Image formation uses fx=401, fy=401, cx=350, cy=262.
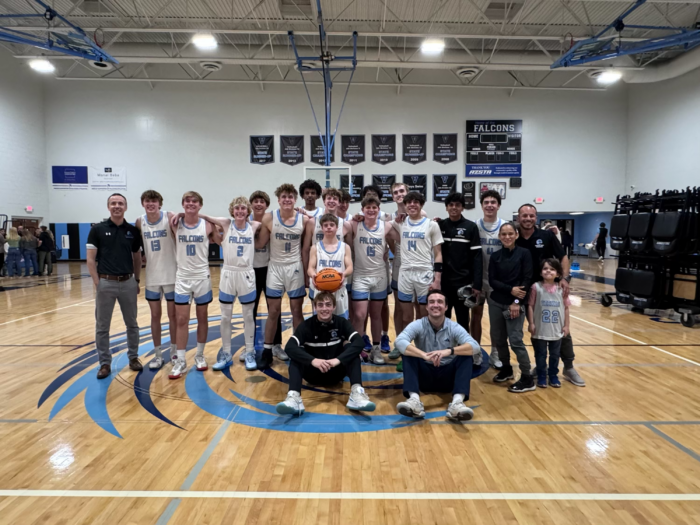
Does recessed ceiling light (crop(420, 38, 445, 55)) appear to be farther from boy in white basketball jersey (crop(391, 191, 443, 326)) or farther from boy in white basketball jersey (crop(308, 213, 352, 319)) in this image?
boy in white basketball jersey (crop(308, 213, 352, 319))

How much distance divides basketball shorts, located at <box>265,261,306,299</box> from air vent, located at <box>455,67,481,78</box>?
13210 mm

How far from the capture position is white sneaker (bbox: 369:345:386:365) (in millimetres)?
4336

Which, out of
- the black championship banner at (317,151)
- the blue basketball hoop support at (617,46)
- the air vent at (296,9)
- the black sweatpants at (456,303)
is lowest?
the black sweatpants at (456,303)

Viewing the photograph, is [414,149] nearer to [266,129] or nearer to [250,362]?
[266,129]

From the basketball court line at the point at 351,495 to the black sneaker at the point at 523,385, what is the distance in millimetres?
1408

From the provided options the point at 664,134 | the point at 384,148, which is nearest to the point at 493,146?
the point at 384,148

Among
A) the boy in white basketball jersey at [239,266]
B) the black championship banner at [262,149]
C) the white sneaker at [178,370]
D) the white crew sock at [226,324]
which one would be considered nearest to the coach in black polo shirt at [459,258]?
the boy in white basketball jersey at [239,266]

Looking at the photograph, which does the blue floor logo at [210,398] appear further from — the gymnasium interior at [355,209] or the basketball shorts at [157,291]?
the basketball shorts at [157,291]

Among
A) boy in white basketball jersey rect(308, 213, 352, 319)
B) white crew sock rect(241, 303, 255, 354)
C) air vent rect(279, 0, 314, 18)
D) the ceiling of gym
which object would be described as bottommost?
white crew sock rect(241, 303, 255, 354)

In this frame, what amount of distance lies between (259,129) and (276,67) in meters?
2.47

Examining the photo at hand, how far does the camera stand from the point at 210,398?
11.3 feet

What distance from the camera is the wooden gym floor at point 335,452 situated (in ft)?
6.78

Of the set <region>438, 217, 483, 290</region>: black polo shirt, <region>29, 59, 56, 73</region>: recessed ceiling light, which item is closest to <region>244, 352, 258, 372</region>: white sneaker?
<region>438, 217, 483, 290</region>: black polo shirt

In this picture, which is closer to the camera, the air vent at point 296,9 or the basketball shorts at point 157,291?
the basketball shorts at point 157,291
